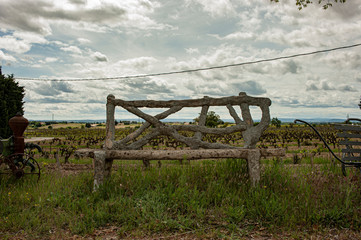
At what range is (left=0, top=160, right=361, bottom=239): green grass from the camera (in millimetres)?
4055

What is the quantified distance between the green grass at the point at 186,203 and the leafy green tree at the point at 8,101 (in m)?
8.39

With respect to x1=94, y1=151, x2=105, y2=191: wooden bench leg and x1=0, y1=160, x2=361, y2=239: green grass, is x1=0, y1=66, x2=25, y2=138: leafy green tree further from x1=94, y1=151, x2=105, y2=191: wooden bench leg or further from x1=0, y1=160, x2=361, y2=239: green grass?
x1=94, y1=151, x2=105, y2=191: wooden bench leg

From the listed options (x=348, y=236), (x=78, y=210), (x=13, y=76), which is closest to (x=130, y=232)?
(x=78, y=210)

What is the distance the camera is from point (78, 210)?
4438 millimetres

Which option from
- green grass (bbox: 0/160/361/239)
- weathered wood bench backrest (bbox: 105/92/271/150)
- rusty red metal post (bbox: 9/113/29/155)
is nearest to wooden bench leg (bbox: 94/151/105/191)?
green grass (bbox: 0/160/361/239)

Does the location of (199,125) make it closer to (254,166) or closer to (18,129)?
(254,166)

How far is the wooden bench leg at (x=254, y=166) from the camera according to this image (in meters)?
4.90

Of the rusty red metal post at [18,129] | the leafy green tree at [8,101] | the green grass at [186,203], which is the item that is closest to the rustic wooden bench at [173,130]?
the green grass at [186,203]

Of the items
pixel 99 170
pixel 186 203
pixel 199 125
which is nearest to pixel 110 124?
pixel 99 170

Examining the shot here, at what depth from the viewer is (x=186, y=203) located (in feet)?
14.1

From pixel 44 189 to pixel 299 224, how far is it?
4720 millimetres

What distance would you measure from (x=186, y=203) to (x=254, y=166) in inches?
60.0

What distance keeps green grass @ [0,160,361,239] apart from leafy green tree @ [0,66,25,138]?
8389 mm

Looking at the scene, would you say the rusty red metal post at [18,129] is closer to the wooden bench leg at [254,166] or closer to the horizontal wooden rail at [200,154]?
the horizontal wooden rail at [200,154]
